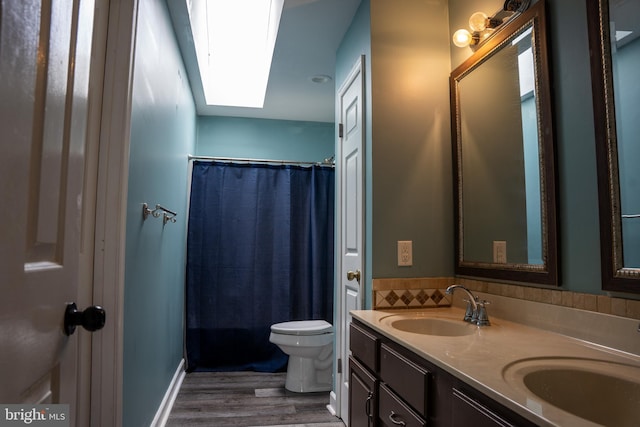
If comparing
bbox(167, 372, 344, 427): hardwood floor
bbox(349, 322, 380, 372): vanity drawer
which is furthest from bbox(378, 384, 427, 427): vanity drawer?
bbox(167, 372, 344, 427): hardwood floor

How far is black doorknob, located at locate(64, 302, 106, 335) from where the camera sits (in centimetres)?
76

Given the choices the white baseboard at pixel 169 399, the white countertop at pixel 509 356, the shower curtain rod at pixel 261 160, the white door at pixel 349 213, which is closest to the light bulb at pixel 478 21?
the white door at pixel 349 213

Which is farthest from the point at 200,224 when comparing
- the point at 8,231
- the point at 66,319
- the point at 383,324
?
the point at 8,231

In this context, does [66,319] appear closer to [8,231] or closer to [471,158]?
[8,231]

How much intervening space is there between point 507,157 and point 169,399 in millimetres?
2442

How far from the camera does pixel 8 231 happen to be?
536mm

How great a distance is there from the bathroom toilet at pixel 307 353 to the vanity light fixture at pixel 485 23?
2078 millimetres

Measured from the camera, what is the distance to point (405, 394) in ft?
3.84

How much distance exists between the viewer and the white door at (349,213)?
2000mm

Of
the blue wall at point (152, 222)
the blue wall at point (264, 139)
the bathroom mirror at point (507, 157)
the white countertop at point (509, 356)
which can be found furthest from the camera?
the blue wall at point (264, 139)

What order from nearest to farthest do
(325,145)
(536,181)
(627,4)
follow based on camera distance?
(627,4)
(536,181)
(325,145)

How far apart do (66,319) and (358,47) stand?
1882mm

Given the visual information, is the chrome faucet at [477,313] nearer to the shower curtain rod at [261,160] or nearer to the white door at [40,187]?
the white door at [40,187]

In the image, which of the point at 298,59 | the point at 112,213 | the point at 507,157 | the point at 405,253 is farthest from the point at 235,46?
the point at 507,157
